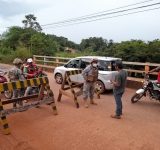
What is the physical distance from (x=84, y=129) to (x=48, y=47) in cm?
1880

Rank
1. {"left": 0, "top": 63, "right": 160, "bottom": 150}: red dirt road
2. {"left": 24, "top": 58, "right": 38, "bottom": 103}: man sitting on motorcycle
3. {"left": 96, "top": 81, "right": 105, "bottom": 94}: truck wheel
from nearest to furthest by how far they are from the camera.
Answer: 1. {"left": 0, "top": 63, "right": 160, "bottom": 150}: red dirt road
2. {"left": 24, "top": 58, "right": 38, "bottom": 103}: man sitting on motorcycle
3. {"left": 96, "top": 81, "right": 105, "bottom": 94}: truck wheel

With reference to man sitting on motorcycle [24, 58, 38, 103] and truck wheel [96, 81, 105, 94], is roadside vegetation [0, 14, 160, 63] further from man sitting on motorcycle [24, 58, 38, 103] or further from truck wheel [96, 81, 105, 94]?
man sitting on motorcycle [24, 58, 38, 103]

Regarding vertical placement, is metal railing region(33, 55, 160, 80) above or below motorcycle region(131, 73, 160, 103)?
above

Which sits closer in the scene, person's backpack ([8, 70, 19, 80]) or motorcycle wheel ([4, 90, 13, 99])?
person's backpack ([8, 70, 19, 80])

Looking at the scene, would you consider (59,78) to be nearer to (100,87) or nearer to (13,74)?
(100,87)

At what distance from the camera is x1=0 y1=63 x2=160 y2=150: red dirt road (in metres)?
3.53

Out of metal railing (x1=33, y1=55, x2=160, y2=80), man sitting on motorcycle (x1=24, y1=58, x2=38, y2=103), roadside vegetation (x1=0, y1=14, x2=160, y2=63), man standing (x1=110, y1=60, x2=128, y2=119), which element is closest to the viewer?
man standing (x1=110, y1=60, x2=128, y2=119)

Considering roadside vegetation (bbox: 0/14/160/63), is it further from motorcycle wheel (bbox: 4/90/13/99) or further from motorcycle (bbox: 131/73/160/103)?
motorcycle wheel (bbox: 4/90/13/99)

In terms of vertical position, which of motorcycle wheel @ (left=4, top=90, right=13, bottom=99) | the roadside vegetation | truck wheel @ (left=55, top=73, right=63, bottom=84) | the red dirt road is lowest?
the red dirt road

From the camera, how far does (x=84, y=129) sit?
4.18 metres

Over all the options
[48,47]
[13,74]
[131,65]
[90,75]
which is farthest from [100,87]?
[48,47]

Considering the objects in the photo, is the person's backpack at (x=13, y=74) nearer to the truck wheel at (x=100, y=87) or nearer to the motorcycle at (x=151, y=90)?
the truck wheel at (x=100, y=87)

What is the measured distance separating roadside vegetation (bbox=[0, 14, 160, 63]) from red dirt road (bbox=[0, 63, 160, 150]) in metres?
8.57

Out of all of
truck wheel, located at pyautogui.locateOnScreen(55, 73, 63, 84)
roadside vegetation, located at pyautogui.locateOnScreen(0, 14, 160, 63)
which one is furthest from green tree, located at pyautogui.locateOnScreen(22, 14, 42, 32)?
truck wheel, located at pyautogui.locateOnScreen(55, 73, 63, 84)
